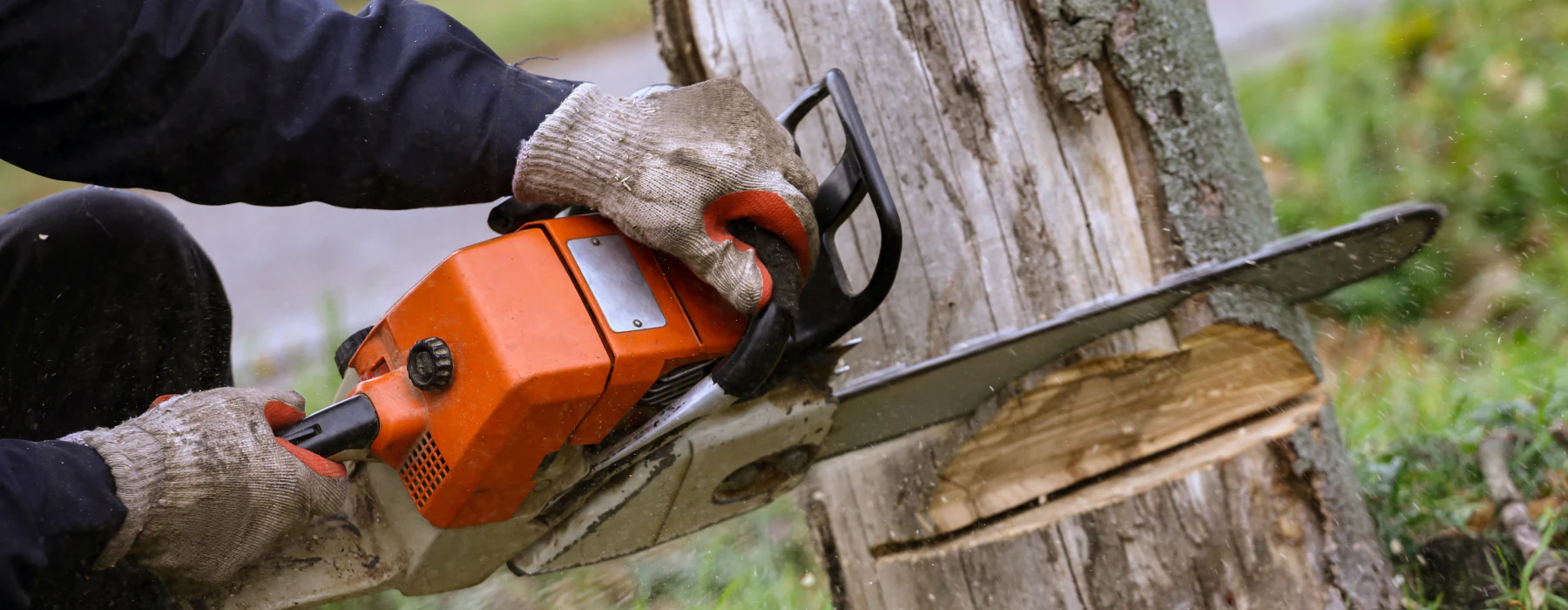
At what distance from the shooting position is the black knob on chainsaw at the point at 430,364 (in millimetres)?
1551

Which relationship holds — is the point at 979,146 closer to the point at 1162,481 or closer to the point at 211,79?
the point at 1162,481

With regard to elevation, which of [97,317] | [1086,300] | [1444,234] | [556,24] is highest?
[556,24]

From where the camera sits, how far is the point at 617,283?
1636 millimetres

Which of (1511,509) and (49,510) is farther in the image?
(1511,509)

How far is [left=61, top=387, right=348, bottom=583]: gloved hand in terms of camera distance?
150 cm

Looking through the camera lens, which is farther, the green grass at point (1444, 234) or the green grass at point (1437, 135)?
the green grass at point (1437, 135)

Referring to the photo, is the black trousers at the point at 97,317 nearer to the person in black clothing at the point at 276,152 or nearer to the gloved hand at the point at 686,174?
the person in black clothing at the point at 276,152

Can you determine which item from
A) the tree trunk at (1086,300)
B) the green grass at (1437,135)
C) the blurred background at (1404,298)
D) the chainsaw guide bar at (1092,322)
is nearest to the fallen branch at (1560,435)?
the blurred background at (1404,298)

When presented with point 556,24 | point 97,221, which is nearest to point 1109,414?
point 97,221

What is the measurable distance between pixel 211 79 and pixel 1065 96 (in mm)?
1408

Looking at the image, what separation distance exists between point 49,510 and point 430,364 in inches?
19.5

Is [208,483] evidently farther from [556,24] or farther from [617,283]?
[556,24]

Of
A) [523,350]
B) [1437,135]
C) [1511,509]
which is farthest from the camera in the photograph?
[1437,135]

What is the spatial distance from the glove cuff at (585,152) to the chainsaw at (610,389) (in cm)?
7
